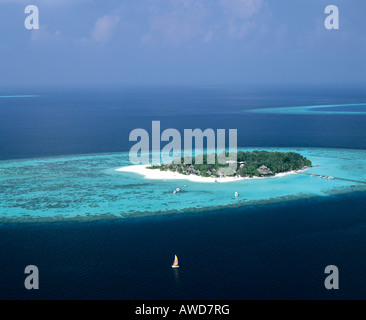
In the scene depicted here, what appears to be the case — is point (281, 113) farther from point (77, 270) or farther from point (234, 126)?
point (77, 270)

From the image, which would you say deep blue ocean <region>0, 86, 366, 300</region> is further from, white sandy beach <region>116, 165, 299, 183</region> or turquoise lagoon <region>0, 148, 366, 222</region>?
white sandy beach <region>116, 165, 299, 183</region>

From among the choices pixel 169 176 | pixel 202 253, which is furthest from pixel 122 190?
pixel 202 253

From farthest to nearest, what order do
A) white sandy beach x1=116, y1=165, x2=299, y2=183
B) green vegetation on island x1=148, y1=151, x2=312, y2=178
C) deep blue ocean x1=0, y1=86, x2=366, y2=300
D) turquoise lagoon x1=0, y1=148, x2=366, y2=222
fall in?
1. green vegetation on island x1=148, y1=151, x2=312, y2=178
2. white sandy beach x1=116, y1=165, x2=299, y2=183
3. turquoise lagoon x1=0, y1=148, x2=366, y2=222
4. deep blue ocean x1=0, y1=86, x2=366, y2=300

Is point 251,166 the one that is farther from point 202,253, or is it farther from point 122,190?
point 202,253

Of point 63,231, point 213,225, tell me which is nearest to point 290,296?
point 213,225

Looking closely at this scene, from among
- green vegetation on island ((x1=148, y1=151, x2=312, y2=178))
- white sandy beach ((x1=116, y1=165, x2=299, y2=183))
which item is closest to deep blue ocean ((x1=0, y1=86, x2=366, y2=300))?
white sandy beach ((x1=116, y1=165, x2=299, y2=183))

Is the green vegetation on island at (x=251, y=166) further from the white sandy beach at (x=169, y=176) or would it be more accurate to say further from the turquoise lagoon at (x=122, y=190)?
the turquoise lagoon at (x=122, y=190)
